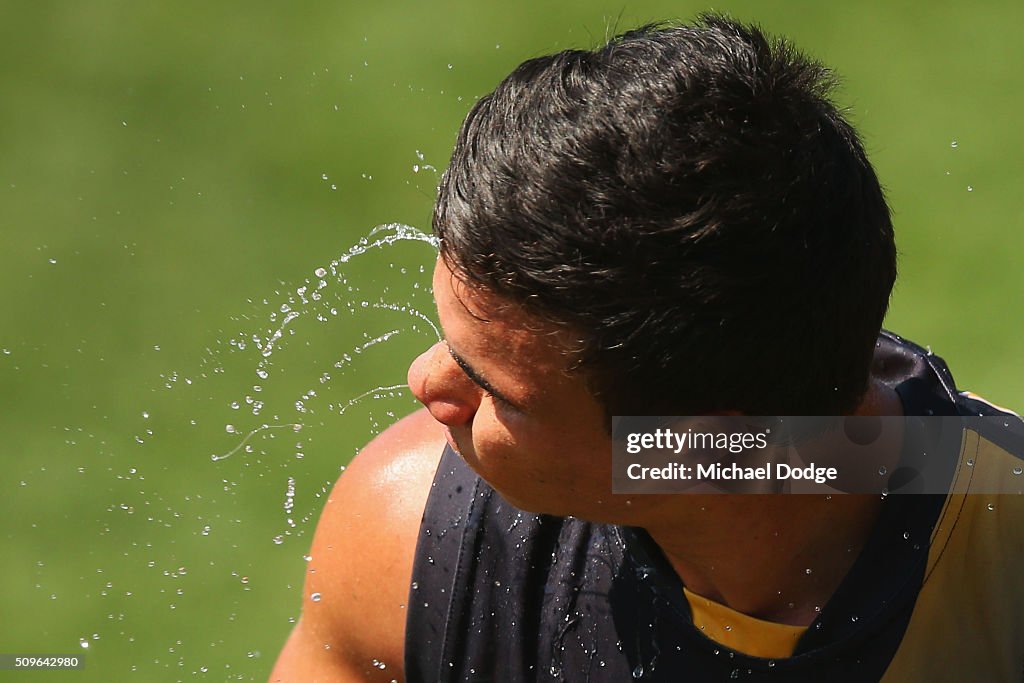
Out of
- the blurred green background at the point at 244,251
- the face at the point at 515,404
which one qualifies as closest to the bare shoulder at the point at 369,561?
the face at the point at 515,404

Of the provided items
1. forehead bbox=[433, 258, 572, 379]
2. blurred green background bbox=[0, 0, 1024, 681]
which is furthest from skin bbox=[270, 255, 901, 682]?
blurred green background bbox=[0, 0, 1024, 681]

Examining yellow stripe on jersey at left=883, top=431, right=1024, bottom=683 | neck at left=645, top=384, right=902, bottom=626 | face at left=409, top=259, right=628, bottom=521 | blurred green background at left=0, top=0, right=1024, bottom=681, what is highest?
blurred green background at left=0, top=0, right=1024, bottom=681

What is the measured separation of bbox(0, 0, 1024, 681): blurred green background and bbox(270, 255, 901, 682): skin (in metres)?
1.47

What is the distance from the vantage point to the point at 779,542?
156 centimetres

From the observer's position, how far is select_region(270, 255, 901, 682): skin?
137 cm

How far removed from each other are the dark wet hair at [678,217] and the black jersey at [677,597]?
0.87ft

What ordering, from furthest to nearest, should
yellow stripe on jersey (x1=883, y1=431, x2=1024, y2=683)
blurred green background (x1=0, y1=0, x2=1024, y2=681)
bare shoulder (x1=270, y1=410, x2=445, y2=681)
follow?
blurred green background (x1=0, y1=0, x2=1024, y2=681)
bare shoulder (x1=270, y1=410, x2=445, y2=681)
yellow stripe on jersey (x1=883, y1=431, x2=1024, y2=683)

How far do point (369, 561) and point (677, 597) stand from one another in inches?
16.9

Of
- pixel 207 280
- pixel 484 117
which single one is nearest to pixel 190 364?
pixel 207 280

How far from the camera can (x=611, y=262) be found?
129cm

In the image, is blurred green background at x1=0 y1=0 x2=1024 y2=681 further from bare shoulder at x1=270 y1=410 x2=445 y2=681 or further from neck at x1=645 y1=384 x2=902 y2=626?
neck at x1=645 y1=384 x2=902 y2=626

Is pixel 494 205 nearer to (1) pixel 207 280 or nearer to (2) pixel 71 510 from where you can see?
(2) pixel 71 510

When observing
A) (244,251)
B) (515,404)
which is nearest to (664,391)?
(515,404)

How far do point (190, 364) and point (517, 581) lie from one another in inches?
91.5
